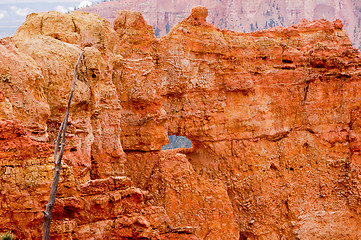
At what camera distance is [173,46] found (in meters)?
27.7

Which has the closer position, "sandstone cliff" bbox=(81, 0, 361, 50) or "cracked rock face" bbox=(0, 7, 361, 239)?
"cracked rock face" bbox=(0, 7, 361, 239)

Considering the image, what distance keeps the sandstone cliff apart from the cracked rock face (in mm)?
82662

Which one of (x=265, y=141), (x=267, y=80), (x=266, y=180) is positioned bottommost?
(x=266, y=180)

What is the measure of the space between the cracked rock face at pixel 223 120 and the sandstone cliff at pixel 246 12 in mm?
82662

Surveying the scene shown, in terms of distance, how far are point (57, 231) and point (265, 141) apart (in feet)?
64.6

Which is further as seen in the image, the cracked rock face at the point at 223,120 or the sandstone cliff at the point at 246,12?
the sandstone cliff at the point at 246,12

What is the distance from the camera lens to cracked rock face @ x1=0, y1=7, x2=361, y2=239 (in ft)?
66.1

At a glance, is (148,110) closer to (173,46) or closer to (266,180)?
Result: (173,46)

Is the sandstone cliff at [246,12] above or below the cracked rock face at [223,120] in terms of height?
above

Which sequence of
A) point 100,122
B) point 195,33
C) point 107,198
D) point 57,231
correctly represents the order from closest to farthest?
point 57,231 < point 107,198 < point 100,122 < point 195,33

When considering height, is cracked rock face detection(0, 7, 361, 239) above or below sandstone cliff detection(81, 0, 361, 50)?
below

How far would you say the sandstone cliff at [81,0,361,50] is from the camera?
113500 mm

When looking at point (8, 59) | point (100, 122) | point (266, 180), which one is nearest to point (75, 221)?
point (8, 59)

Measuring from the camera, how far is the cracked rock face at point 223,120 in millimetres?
20141
